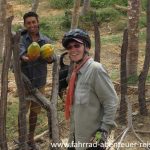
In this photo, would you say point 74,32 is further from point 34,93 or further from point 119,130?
point 119,130

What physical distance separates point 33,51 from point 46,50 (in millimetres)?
175

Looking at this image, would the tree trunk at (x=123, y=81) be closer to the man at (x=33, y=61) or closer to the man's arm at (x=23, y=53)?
the man at (x=33, y=61)

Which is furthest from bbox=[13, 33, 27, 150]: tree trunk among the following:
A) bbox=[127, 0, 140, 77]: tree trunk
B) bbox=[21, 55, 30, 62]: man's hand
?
bbox=[127, 0, 140, 77]: tree trunk

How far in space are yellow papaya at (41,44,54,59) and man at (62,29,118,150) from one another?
1.15m

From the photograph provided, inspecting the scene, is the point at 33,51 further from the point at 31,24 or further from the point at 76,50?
the point at 76,50

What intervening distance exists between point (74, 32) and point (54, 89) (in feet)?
4.93

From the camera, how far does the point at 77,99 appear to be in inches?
132

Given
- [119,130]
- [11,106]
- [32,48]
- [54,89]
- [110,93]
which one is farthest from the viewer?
[11,106]

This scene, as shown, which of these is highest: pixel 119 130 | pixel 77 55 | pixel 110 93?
pixel 77 55

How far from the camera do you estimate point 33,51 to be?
4.41 meters

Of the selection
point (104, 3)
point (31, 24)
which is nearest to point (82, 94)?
point (31, 24)

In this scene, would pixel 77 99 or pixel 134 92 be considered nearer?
pixel 77 99

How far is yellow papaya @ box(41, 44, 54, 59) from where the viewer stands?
450cm

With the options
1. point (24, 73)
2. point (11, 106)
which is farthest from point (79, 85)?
point (11, 106)
